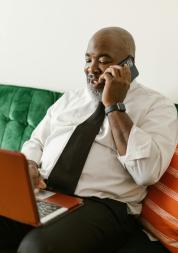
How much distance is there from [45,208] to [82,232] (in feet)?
0.44

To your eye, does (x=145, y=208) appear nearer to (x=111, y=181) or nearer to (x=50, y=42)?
(x=111, y=181)

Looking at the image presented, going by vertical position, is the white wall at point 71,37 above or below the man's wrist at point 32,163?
above

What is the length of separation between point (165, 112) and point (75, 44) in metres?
0.79

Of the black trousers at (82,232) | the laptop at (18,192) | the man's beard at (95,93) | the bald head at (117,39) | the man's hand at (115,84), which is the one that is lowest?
the black trousers at (82,232)

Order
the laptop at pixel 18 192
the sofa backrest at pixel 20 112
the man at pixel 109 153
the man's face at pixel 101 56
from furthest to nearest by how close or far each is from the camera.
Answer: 1. the sofa backrest at pixel 20 112
2. the man's face at pixel 101 56
3. the man at pixel 109 153
4. the laptop at pixel 18 192

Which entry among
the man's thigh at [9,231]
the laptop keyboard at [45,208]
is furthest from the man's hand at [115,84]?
the man's thigh at [9,231]

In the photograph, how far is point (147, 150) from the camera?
1.26m

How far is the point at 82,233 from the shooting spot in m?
1.17

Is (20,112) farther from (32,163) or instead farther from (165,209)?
(165,209)

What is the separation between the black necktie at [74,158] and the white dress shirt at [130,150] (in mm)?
23

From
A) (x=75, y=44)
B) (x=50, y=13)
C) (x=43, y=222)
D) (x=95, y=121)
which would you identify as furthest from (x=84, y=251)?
(x=50, y=13)

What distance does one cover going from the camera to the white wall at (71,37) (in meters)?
1.74

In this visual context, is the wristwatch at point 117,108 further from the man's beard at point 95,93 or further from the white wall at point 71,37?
the white wall at point 71,37

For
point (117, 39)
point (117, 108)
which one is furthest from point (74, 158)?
point (117, 39)
